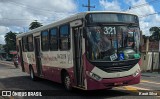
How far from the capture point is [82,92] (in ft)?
44.2

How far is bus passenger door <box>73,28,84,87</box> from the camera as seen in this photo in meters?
12.0

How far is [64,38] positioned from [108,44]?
2795 mm

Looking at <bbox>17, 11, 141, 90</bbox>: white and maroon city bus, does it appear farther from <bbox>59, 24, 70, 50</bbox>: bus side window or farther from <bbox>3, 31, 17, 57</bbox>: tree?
<bbox>3, 31, 17, 57</bbox>: tree

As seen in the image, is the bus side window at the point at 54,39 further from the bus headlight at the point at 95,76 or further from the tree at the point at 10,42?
the tree at the point at 10,42

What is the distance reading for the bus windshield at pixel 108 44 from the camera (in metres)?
11.3

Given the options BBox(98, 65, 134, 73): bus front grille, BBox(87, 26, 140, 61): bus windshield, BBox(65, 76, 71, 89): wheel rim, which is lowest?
BBox(65, 76, 71, 89): wheel rim

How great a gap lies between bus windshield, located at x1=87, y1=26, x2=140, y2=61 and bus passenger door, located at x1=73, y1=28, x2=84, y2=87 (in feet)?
2.55

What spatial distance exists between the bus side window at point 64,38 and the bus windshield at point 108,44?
6.57 feet

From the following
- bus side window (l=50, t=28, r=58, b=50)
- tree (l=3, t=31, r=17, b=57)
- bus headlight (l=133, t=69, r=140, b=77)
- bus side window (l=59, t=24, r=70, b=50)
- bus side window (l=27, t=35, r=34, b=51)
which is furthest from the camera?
tree (l=3, t=31, r=17, b=57)

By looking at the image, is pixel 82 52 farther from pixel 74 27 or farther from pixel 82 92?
pixel 82 92

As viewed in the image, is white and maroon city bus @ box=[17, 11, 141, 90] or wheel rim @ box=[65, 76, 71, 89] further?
wheel rim @ box=[65, 76, 71, 89]

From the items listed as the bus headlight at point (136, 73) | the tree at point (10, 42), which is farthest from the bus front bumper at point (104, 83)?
the tree at point (10, 42)

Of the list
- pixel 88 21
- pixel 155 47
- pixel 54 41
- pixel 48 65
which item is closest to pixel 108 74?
pixel 88 21

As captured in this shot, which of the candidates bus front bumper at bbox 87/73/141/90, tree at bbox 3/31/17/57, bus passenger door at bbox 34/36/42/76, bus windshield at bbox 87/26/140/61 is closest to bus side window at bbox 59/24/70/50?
bus windshield at bbox 87/26/140/61
